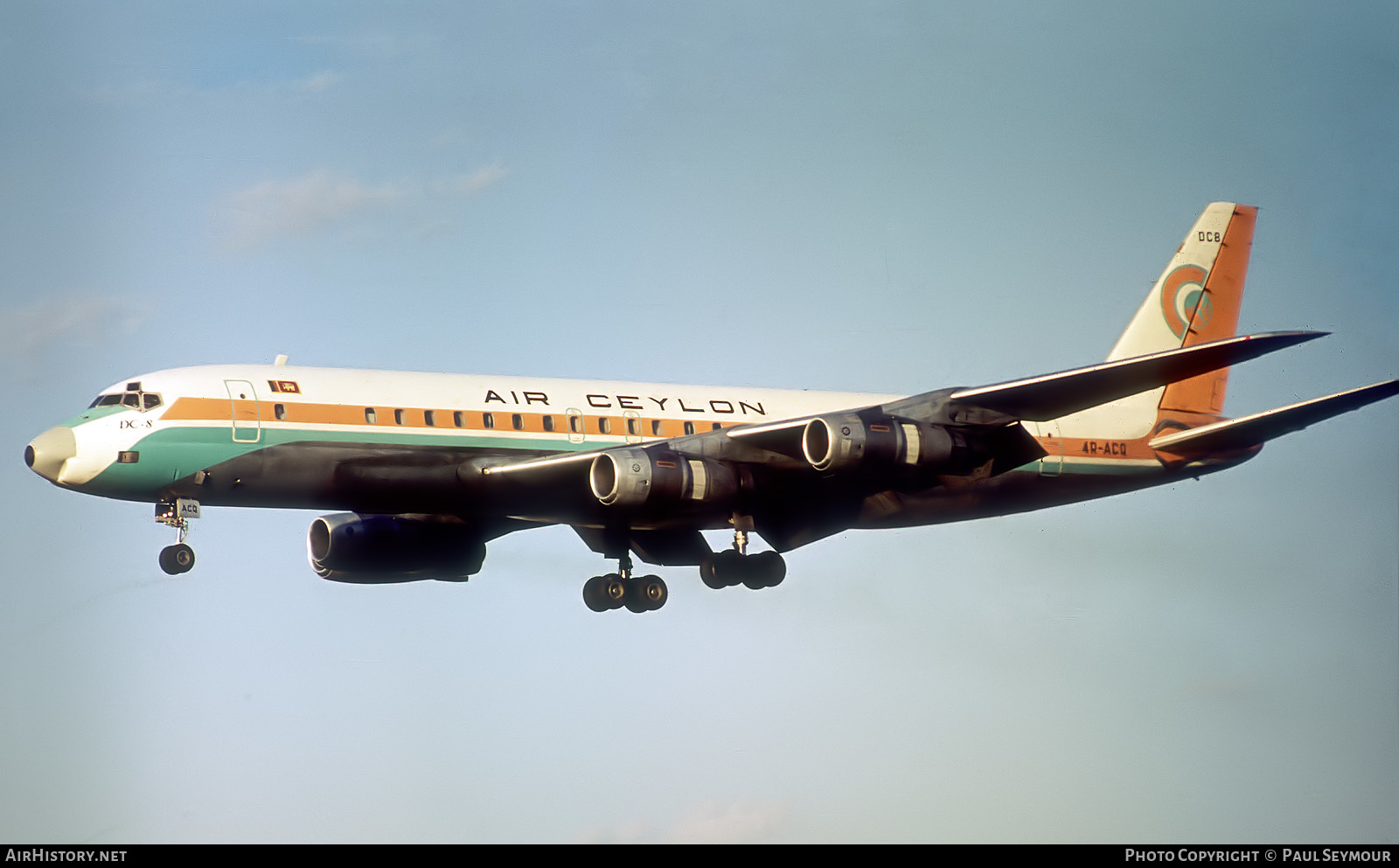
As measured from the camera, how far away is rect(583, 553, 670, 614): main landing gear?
43812mm

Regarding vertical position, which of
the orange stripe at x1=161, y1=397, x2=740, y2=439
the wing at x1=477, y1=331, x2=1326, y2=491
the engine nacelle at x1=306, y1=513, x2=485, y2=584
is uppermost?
the orange stripe at x1=161, y1=397, x2=740, y2=439

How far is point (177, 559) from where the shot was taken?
38.1 m

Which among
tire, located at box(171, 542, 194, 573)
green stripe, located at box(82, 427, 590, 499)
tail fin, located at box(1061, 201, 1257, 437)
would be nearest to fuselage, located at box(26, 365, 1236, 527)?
green stripe, located at box(82, 427, 590, 499)

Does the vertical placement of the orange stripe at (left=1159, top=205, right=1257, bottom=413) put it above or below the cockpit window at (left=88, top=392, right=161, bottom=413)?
above

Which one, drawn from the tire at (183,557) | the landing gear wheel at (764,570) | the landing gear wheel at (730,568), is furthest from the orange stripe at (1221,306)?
the tire at (183,557)

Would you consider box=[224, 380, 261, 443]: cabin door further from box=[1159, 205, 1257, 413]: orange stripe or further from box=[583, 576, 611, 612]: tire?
box=[1159, 205, 1257, 413]: orange stripe

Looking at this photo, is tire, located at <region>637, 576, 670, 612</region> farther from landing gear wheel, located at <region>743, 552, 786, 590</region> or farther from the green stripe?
the green stripe

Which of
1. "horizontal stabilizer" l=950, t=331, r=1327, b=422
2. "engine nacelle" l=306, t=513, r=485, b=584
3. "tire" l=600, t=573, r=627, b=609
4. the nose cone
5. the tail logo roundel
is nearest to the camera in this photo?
"horizontal stabilizer" l=950, t=331, r=1327, b=422

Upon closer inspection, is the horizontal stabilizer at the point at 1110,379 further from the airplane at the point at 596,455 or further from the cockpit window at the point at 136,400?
the cockpit window at the point at 136,400

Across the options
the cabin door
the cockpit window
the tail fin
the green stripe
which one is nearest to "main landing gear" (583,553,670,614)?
the green stripe

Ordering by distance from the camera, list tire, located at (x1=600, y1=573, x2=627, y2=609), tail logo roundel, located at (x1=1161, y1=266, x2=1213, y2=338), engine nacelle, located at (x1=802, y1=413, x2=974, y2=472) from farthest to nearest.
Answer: tail logo roundel, located at (x1=1161, y1=266, x2=1213, y2=338)
tire, located at (x1=600, y1=573, x2=627, y2=609)
engine nacelle, located at (x1=802, y1=413, x2=974, y2=472)

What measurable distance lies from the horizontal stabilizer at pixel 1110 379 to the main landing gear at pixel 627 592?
30.5ft

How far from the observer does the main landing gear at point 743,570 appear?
43438 millimetres

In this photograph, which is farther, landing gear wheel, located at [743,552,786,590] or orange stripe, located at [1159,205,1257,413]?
orange stripe, located at [1159,205,1257,413]
